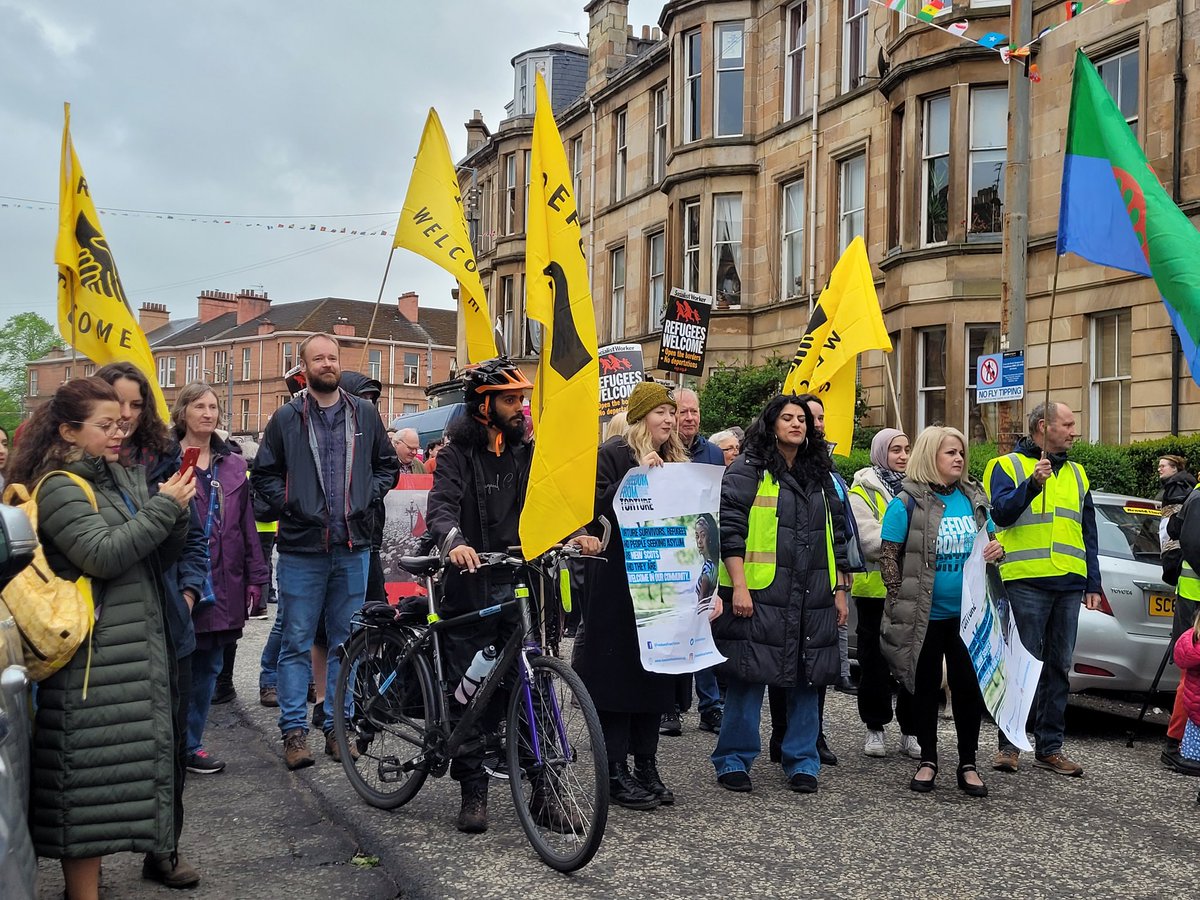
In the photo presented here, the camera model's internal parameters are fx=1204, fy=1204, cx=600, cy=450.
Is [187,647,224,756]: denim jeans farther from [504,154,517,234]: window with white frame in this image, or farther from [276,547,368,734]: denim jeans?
[504,154,517,234]: window with white frame

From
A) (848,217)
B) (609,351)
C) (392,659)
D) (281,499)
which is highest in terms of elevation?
(848,217)

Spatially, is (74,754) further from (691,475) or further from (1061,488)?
(1061,488)

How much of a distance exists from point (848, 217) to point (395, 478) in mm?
18290

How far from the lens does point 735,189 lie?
2645 cm

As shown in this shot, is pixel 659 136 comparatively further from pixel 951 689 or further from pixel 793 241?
pixel 951 689

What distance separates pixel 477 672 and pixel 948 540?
264cm

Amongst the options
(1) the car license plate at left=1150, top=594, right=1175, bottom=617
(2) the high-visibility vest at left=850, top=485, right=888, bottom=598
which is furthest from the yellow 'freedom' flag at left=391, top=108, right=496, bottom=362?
(1) the car license plate at left=1150, top=594, right=1175, bottom=617

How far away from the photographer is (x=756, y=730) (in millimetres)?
6051

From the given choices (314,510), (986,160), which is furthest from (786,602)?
(986,160)

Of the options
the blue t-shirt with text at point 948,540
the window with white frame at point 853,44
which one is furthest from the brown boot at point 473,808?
the window with white frame at point 853,44

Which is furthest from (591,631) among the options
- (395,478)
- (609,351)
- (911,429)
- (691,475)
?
(911,429)

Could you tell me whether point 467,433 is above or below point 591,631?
above

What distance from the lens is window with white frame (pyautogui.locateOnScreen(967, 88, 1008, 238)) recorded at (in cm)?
1942

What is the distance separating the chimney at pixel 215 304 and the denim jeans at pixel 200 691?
87925 mm
